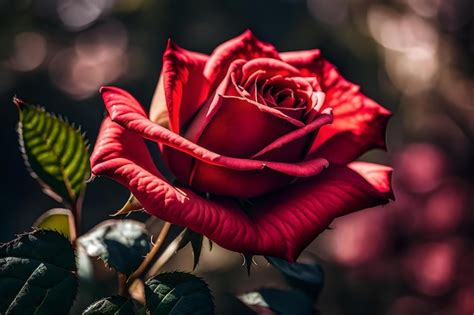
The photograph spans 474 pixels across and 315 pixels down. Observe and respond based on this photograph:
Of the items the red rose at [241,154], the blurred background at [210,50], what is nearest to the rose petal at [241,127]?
the red rose at [241,154]

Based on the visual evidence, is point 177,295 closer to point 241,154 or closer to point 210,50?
point 241,154

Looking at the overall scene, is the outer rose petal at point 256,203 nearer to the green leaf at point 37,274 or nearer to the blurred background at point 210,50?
the green leaf at point 37,274

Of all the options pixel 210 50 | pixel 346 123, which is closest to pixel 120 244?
pixel 346 123

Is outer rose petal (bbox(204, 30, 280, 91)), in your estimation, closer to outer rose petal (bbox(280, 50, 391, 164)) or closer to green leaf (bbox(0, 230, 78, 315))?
outer rose petal (bbox(280, 50, 391, 164))

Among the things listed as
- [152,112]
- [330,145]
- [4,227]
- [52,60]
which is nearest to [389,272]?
[330,145]

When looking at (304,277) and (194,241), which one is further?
(304,277)

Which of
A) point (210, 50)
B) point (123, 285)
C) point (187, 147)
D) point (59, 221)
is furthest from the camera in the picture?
point (210, 50)
